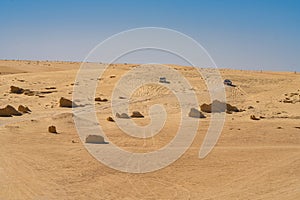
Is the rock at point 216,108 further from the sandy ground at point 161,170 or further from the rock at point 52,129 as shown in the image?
the rock at point 52,129

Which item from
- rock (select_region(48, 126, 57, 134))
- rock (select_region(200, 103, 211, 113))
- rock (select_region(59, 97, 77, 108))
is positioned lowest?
rock (select_region(48, 126, 57, 134))

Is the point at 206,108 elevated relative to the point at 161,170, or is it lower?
elevated

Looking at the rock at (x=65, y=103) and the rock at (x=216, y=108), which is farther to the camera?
the rock at (x=65, y=103)

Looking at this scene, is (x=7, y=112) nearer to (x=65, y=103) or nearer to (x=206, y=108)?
(x=65, y=103)

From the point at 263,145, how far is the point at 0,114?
11.6 meters

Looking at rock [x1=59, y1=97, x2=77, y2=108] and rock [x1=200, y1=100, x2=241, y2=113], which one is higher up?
rock [x1=59, y1=97, x2=77, y2=108]

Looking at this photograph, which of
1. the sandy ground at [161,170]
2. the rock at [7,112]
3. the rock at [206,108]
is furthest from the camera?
the rock at [206,108]

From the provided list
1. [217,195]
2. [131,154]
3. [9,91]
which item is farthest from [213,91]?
[217,195]

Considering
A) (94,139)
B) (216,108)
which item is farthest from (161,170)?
(216,108)

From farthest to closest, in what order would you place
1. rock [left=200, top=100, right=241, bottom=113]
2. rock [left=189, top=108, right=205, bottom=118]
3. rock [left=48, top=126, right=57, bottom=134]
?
rock [left=200, top=100, right=241, bottom=113] → rock [left=189, top=108, right=205, bottom=118] → rock [left=48, top=126, right=57, bottom=134]

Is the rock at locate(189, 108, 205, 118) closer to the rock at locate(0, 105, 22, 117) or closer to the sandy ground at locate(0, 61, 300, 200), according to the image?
the sandy ground at locate(0, 61, 300, 200)

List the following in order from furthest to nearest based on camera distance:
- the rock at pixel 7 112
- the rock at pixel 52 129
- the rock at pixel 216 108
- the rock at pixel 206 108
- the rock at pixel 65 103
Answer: the rock at pixel 65 103 → the rock at pixel 216 108 → the rock at pixel 206 108 → the rock at pixel 7 112 → the rock at pixel 52 129

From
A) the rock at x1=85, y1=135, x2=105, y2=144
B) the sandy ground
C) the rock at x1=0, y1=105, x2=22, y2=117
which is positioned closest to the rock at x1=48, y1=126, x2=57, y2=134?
the sandy ground

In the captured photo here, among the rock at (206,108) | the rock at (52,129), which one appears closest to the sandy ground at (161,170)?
the rock at (52,129)
